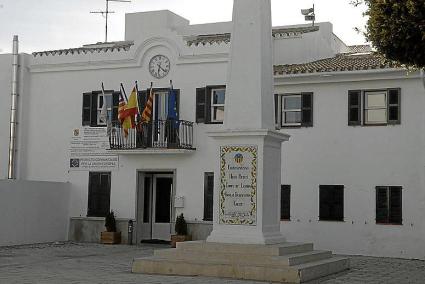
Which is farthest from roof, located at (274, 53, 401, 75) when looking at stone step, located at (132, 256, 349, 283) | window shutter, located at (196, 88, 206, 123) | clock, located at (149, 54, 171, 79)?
stone step, located at (132, 256, 349, 283)

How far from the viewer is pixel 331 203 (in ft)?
69.9

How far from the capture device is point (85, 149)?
2469 centimetres

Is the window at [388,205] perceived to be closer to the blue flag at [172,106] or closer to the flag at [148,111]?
the blue flag at [172,106]

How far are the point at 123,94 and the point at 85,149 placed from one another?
2386mm

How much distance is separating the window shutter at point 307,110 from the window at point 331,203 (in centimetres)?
201

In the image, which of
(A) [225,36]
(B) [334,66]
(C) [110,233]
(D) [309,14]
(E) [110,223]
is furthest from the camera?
(D) [309,14]

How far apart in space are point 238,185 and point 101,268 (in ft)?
12.3

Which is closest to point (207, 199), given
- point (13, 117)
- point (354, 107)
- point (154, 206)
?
point (154, 206)

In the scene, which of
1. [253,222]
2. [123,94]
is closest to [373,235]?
[253,222]

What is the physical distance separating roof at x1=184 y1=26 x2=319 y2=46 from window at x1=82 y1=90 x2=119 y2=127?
3.27m

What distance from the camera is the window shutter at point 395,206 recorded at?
2036 cm

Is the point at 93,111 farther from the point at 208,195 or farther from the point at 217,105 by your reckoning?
the point at 208,195

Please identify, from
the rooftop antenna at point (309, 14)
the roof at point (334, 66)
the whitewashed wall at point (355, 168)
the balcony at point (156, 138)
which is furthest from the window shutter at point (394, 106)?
the rooftop antenna at point (309, 14)

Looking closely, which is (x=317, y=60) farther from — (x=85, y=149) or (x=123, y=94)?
(x=85, y=149)
